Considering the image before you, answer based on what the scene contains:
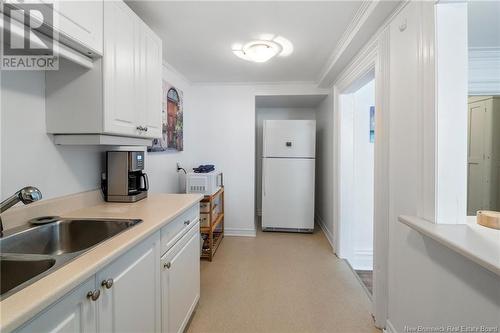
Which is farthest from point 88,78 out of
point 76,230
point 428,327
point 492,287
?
point 428,327

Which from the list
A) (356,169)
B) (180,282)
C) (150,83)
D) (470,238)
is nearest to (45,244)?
(180,282)

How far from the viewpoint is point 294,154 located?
386cm

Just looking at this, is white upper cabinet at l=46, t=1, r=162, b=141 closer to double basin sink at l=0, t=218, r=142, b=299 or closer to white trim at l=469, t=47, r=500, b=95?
double basin sink at l=0, t=218, r=142, b=299

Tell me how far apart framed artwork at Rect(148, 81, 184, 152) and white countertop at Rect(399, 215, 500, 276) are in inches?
91.7

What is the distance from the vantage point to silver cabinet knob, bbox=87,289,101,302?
84 cm

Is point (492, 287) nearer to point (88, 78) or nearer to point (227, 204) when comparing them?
point (88, 78)

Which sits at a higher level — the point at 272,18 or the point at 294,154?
the point at 272,18

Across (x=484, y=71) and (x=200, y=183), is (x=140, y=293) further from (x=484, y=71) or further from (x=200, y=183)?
(x=484, y=71)

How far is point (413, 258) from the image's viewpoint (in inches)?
56.4

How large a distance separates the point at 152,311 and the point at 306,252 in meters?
2.29

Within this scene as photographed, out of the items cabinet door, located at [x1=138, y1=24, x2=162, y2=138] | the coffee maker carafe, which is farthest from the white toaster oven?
the coffee maker carafe

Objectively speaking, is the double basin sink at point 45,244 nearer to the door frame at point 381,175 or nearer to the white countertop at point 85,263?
the white countertop at point 85,263

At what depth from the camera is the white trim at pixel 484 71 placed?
2.33 metres

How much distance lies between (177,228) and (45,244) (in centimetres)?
66
